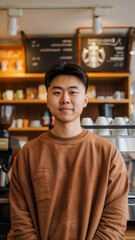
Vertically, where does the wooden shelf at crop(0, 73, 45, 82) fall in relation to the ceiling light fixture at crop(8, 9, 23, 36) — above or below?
below

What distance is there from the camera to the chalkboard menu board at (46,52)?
3.44 metres

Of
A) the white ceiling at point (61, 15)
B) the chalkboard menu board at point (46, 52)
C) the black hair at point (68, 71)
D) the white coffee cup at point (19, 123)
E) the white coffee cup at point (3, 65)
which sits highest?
the white ceiling at point (61, 15)

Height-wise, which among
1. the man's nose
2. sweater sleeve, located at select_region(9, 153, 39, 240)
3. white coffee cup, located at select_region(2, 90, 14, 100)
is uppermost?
white coffee cup, located at select_region(2, 90, 14, 100)

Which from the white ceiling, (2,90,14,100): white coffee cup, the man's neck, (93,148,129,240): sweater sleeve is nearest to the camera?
(93,148,129,240): sweater sleeve

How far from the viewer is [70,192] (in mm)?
983

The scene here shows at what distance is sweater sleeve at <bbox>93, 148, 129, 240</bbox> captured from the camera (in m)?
0.96

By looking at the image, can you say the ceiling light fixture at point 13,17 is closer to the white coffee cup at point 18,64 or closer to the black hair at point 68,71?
the white coffee cup at point 18,64

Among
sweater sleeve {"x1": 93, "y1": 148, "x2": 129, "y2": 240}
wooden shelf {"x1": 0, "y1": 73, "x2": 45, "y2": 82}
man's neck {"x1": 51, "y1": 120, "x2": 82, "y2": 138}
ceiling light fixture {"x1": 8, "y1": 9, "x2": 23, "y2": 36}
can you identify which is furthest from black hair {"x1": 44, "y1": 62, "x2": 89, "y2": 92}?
wooden shelf {"x1": 0, "y1": 73, "x2": 45, "y2": 82}

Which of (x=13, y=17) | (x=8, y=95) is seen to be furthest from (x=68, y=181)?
(x=8, y=95)

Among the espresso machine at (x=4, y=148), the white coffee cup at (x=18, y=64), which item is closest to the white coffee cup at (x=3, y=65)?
the white coffee cup at (x=18, y=64)

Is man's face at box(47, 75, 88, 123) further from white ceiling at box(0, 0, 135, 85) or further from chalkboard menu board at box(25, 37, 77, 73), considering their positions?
chalkboard menu board at box(25, 37, 77, 73)

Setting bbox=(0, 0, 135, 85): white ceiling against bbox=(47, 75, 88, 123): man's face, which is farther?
bbox=(0, 0, 135, 85): white ceiling

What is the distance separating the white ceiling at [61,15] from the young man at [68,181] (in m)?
1.82

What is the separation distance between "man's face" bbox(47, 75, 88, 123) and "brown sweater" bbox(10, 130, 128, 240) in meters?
0.10
